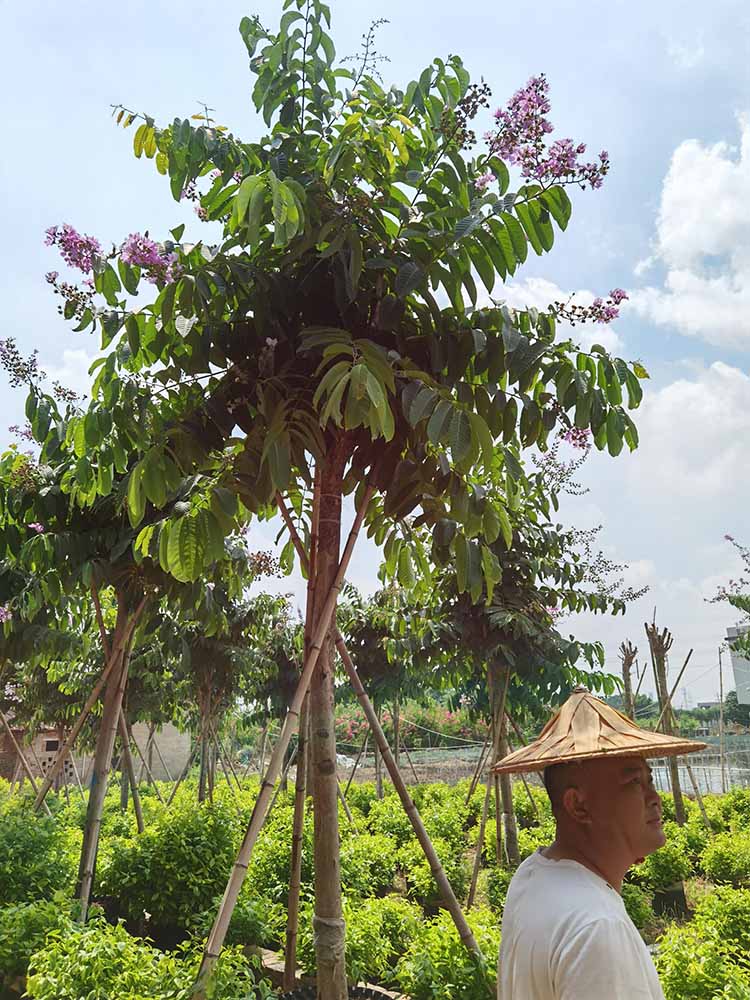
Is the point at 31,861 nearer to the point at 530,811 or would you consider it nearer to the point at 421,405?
the point at 421,405

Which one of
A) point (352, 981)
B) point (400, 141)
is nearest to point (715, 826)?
point (352, 981)

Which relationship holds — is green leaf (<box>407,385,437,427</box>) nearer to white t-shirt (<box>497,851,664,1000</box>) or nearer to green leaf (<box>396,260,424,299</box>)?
green leaf (<box>396,260,424,299</box>)

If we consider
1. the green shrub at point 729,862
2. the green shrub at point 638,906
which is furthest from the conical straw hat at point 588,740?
the green shrub at point 729,862

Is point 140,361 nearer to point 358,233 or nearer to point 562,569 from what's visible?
point 358,233

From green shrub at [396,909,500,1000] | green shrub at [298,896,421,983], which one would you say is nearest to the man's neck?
green shrub at [396,909,500,1000]

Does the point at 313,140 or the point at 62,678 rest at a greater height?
the point at 313,140

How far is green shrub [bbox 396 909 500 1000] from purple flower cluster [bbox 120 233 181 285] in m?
3.65

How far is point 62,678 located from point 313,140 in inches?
535

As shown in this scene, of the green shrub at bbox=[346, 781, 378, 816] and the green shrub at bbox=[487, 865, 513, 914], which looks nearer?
the green shrub at bbox=[487, 865, 513, 914]

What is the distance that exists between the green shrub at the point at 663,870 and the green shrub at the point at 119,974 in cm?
612

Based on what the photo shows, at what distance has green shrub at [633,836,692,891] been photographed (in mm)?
8547

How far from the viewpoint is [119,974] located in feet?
11.8

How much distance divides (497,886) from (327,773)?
5918mm

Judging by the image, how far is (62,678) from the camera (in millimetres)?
14438
